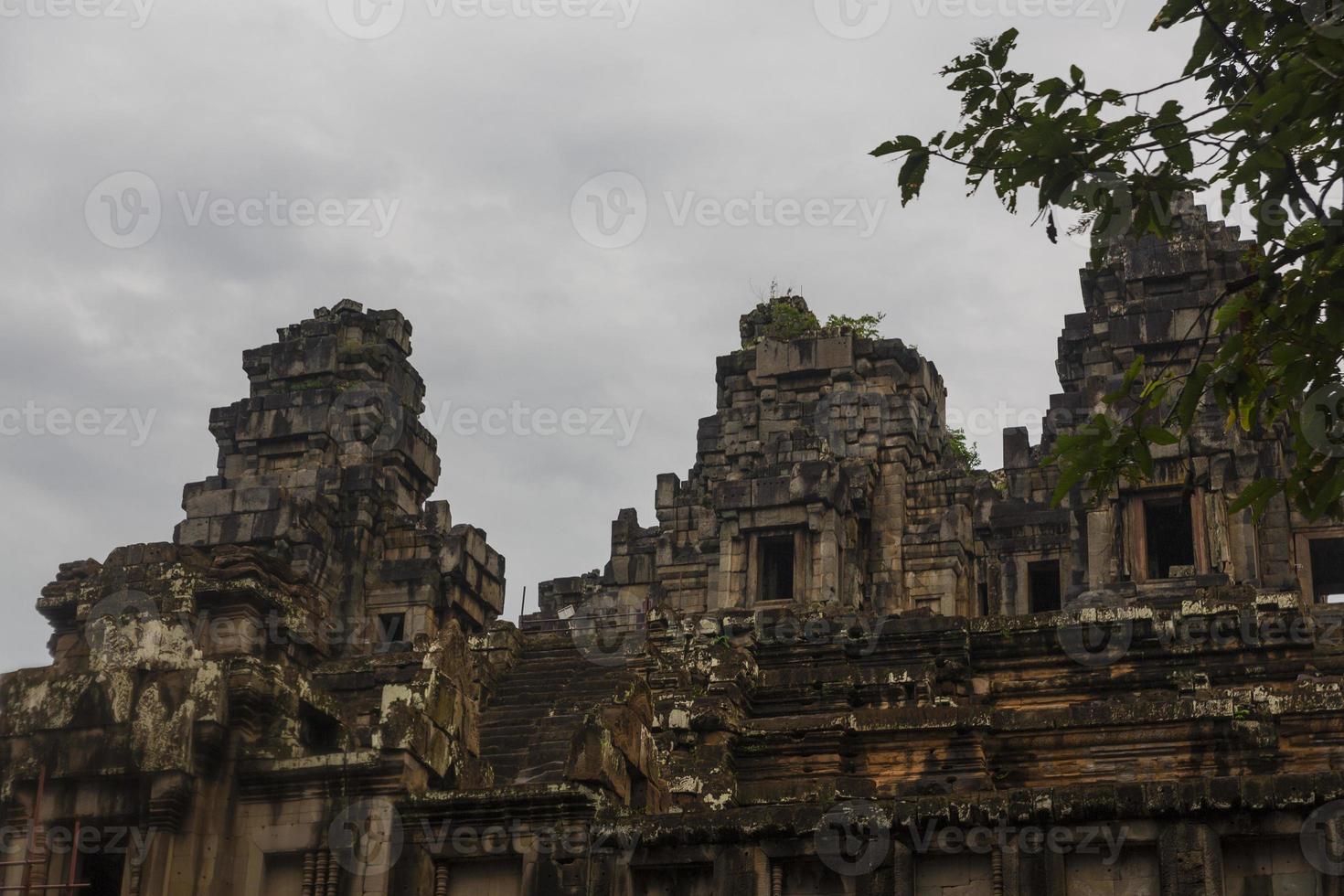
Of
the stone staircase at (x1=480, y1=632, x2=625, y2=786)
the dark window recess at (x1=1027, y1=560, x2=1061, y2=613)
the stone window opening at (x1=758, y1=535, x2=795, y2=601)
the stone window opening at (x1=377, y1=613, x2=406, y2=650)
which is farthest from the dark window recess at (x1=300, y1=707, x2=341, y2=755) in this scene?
the dark window recess at (x1=1027, y1=560, x2=1061, y2=613)

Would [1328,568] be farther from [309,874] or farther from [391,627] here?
[309,874]

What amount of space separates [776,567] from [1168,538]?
8.38 meters

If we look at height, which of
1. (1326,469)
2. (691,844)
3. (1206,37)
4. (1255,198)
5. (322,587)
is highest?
(322,587)

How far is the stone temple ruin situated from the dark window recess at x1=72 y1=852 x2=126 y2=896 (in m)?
0.04

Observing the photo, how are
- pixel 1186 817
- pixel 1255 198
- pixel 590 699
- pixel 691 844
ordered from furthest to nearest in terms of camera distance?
pixel 590 699 → pixel 691 844 → pixel 1186 817 → pixel 1255 198

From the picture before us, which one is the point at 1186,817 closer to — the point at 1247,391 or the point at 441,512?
the point at 1247,391

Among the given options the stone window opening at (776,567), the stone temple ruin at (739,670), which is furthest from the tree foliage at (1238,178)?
the stone window opening at (776,567)

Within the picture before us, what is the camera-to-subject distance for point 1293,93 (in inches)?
508

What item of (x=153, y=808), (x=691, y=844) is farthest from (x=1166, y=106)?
(x=153, y=808)

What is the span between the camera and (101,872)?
20.7m

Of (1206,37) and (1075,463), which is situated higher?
(1206,37)

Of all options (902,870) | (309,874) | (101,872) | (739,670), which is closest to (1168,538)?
(739,670)

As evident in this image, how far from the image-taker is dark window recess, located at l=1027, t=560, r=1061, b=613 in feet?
144

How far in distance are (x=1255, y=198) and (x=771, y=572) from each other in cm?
2931
